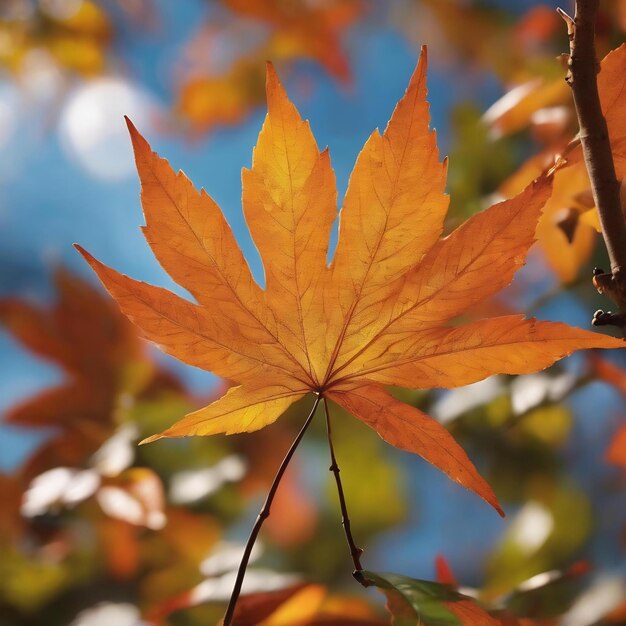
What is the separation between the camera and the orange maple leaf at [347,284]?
21cm

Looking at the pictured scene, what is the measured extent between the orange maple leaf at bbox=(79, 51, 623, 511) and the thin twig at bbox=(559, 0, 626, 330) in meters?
0.02

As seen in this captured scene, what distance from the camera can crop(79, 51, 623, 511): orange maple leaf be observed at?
0.21 m

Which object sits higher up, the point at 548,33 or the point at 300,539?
the point at 548,33

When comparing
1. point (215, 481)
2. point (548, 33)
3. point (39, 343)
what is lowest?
point (215, 481)

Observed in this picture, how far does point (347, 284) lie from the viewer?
23cm

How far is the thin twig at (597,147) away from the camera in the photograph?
209mm

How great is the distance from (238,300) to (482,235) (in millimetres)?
84

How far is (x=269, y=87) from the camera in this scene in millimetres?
203

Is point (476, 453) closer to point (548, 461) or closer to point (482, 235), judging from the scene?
point (548, 461)

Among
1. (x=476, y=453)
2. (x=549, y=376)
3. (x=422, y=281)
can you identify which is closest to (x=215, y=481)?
(x=476, y=453)

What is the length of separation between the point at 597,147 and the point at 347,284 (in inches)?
3.6

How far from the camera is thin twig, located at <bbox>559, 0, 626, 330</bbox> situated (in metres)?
0.21

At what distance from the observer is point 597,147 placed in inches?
8.3

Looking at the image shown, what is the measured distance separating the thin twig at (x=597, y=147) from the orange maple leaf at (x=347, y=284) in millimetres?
20
